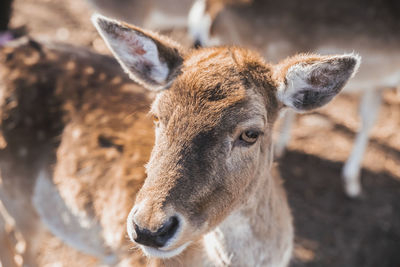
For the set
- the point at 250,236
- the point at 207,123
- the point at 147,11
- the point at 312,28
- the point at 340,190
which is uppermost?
the point at 312,28

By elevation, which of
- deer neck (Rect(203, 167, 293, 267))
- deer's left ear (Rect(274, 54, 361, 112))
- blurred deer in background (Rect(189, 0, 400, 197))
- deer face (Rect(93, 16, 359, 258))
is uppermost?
blurred deer in background (Rect(189, 0, 400, 197))

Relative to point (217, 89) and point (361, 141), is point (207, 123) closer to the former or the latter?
point (217, 89)

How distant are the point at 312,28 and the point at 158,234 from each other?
116 inches

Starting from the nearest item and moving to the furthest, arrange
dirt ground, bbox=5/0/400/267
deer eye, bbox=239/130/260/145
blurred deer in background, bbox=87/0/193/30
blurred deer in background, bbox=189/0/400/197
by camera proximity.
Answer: deer eye, bbox=239/130/260/145 → dirt ground, bbox=5/0/400/267 → blurred deer in background, bbox=189/0/400/197 → blurred deer in background, bbox=87/0/193/30

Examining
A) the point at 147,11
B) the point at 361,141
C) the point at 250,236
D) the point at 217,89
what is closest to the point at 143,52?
the point at 217,89

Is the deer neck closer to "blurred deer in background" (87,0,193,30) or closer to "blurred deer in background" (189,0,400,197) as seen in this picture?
"blurred deer in background" (189,0,400,197)

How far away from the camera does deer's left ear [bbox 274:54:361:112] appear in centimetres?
188

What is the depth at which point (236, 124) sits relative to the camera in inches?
72.4

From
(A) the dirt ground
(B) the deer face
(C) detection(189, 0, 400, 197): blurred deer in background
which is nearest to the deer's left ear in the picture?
(B) the deer face

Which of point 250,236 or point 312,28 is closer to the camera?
point 250,236

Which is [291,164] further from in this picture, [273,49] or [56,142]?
[56,142]

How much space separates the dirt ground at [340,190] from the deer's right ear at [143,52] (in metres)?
1.34

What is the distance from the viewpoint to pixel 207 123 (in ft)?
5.91

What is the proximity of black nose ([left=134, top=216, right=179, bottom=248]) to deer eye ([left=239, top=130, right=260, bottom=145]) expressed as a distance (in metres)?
0.49
